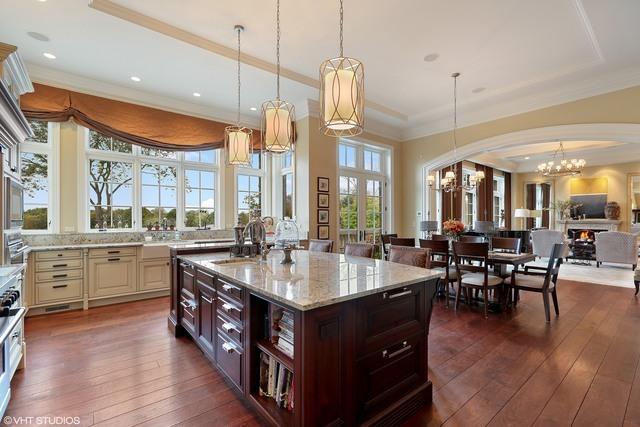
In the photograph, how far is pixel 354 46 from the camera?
378 centimetres

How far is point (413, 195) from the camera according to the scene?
6.98 metres

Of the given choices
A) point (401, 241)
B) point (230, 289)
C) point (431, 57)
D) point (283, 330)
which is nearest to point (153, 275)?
point (230, 289)

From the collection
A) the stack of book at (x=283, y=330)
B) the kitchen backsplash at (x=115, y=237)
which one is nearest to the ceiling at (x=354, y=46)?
the kitchen backsplash at (x=115, y=237)

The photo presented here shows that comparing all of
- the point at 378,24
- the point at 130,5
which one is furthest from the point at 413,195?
the point at 130,5

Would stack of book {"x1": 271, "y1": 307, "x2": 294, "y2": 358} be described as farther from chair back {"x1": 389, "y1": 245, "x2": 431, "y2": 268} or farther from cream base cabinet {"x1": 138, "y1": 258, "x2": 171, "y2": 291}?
cream base cabinet {"x1": 138, "y1": 258, "x2": 171, "y2": 291}

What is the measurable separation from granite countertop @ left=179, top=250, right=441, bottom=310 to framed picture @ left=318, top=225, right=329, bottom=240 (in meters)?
2.77

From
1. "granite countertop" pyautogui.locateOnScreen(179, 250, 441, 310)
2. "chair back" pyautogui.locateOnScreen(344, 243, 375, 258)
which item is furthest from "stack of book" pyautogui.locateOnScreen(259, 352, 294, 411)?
"chair back" pyautogui.locateOnScreen(344, 243, 375, 258)

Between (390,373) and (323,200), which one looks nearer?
(390,373)

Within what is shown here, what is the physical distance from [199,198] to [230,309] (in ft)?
13.0

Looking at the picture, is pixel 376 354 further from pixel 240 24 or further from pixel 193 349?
pixel 240 24

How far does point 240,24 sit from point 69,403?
3746 mm

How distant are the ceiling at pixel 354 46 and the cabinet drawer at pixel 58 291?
278cm

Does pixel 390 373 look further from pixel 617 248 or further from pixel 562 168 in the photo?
pixel 562 168

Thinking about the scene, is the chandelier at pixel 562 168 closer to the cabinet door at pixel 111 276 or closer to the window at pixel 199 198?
the window at pixel 199 198
